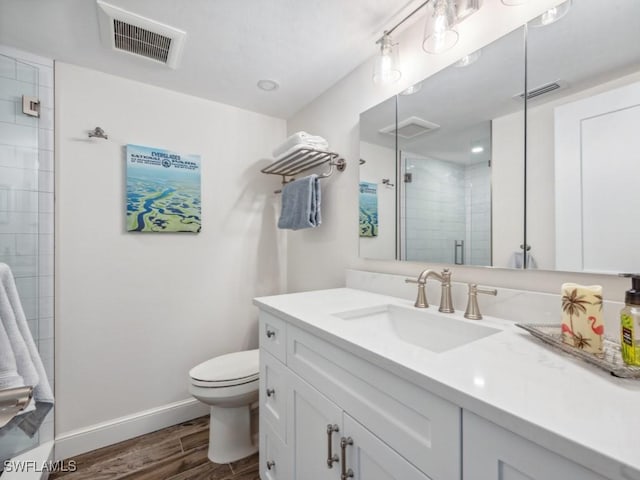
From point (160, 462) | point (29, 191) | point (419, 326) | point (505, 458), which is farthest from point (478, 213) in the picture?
point (29, 191)

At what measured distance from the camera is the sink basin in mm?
940

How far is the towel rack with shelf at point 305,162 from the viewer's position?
178 cm

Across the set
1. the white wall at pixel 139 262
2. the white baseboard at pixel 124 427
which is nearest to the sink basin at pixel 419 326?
the white wall at pixel 139 262

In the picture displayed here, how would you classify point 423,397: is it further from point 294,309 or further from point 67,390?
point 67,390

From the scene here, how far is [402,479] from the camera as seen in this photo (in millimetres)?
630

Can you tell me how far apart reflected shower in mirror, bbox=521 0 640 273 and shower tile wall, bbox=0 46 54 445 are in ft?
7.26

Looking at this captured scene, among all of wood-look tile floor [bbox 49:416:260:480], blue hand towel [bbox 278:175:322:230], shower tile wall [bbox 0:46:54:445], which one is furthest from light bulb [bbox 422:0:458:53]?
wood-look tile floor [bbox 49:416:260:480]

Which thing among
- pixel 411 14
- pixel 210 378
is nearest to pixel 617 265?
pixel 411 14

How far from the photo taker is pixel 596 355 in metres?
0.63

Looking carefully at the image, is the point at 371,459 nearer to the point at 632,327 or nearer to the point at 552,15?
the point at 632,327

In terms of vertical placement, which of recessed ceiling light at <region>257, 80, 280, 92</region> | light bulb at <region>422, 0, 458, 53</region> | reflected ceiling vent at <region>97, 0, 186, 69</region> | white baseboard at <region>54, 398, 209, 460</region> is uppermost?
recessed ceiling light at <region>257, 80, 280, 92</region>

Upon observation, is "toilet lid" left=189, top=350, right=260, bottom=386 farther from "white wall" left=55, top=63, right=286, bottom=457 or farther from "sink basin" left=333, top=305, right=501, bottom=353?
"sink basin" left=333, top=305, right=501, bottom=353

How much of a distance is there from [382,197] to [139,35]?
141 centimetres

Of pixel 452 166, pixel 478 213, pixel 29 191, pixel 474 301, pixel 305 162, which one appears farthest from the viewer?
pixel 305 162
